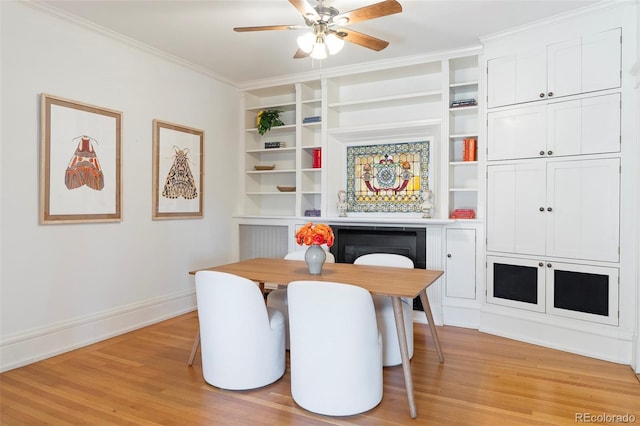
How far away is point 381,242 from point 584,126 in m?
2.10

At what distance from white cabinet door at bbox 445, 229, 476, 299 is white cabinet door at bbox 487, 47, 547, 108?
50.0 inches

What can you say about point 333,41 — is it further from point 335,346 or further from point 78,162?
A: point 78,162

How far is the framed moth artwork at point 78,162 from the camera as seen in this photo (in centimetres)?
309

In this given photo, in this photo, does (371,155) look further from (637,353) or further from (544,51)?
(637,353)

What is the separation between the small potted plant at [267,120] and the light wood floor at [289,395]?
110 inches

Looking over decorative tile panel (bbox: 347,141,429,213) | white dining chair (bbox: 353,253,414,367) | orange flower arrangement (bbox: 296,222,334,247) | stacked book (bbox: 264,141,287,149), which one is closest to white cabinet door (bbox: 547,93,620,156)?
decorative tile panel (bbox: 347,141,429,213)

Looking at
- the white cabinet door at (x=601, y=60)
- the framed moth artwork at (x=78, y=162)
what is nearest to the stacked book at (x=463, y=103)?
the white cabinet door at (x=601, y=60)

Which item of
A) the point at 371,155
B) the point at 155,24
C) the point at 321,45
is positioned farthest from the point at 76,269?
the point at 371,155

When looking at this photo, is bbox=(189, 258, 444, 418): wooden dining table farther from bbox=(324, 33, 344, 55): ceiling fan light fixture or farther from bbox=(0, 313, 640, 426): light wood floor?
bbox=(324, 33, 344, 55): ceiling fan light fixture

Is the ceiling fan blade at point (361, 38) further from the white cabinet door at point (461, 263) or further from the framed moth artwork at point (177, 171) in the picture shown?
the framed moth artwork at point (177, 171)

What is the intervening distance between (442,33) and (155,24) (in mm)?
2503

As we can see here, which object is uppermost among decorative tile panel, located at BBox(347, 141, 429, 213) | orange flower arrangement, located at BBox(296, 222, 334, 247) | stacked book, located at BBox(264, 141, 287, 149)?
stacked book, located at BBox(264, 141, 287, 149)

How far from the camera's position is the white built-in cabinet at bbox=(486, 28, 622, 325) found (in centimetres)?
312

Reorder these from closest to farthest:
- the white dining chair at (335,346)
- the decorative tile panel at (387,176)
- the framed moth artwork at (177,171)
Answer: the white dining chair at (335,346) → the framed moth artwork at (177,171) → the decorative tile panel at (387,176)
